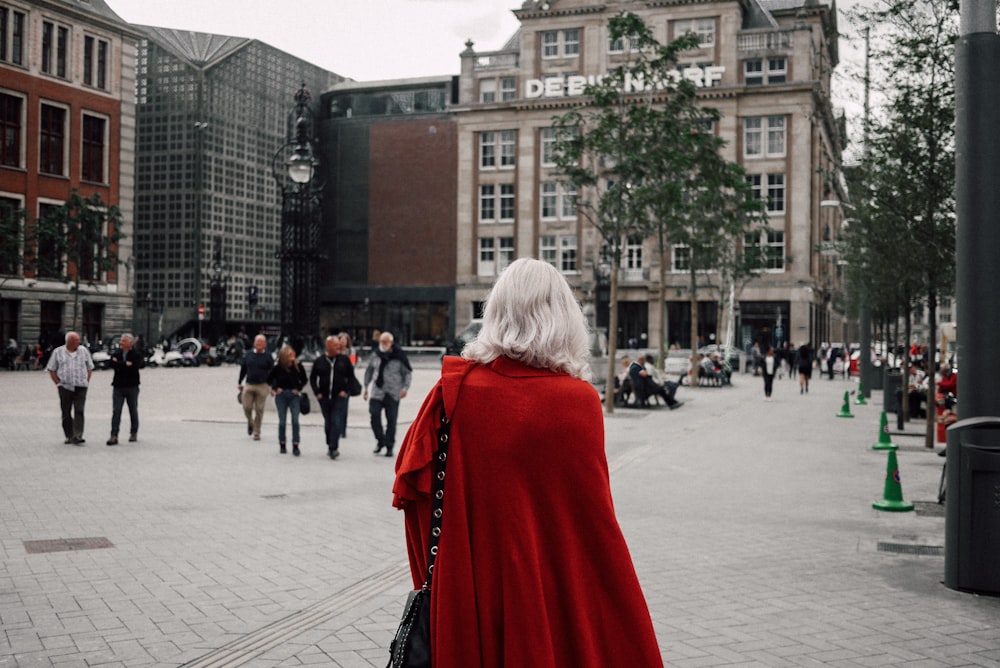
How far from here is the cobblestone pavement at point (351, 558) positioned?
216 inches

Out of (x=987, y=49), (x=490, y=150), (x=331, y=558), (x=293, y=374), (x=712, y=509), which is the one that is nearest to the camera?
(x=987, y=49)

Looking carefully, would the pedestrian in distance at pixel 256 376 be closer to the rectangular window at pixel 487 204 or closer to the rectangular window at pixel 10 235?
the rectangular window at pixel 10 235

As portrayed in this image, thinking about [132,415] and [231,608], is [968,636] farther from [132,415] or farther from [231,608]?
[132,415]

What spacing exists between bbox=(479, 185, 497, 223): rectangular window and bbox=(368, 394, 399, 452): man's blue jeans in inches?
2279

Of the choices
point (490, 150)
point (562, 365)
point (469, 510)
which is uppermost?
point (490, 150)

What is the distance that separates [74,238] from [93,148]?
8371mm

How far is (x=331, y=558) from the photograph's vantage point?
7.71 meters

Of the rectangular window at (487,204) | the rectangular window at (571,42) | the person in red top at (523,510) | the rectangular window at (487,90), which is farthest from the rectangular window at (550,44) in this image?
the person in red top at (523,510)

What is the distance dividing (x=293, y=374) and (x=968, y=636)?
35.7ft

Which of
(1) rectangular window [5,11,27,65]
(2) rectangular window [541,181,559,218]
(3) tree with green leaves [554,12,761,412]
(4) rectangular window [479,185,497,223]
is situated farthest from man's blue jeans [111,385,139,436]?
(4) rectangular window [479,185,497,223]

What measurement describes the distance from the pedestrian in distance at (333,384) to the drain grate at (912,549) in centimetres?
815

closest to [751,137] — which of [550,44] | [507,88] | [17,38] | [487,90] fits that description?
[550,44]

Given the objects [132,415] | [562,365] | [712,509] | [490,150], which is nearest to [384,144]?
[490,150]

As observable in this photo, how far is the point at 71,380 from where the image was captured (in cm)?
Result: 1490
